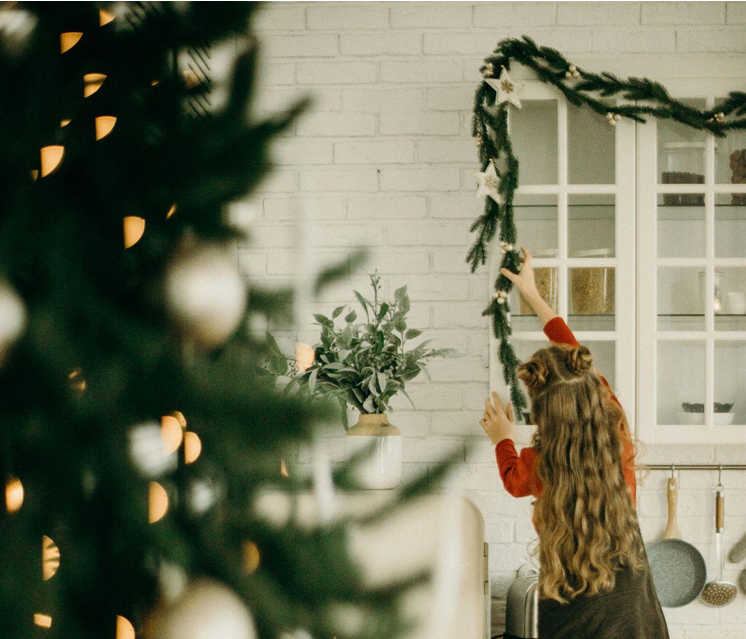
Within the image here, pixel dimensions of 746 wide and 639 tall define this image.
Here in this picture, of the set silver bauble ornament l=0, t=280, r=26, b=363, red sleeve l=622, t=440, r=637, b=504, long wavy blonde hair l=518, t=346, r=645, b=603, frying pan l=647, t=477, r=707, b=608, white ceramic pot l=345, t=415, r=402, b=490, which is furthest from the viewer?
frying pan l=647, t=477, r=707, b=608

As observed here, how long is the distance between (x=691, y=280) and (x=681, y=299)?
6 centimetres

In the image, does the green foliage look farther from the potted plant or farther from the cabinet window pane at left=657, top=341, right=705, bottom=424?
the cabinet window pane at left=657, top=341, right=705, bottom=424

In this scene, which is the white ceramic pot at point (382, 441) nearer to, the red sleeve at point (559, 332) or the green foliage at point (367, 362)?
the green foliage at point (367, 362)

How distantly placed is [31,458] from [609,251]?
170cm

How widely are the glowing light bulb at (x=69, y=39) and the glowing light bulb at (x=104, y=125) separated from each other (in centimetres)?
3

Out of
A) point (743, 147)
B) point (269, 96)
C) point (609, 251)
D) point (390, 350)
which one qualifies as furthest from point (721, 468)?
point (269, 96)

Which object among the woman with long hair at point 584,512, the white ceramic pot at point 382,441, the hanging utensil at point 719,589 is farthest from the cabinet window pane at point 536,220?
the hanging utensil at point 719,589

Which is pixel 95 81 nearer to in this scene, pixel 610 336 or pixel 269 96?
pixel 610 336

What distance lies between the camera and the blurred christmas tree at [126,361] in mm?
219

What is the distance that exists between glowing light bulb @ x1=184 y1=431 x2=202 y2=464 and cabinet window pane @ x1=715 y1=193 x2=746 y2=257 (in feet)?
6.08

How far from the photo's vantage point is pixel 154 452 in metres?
0.24

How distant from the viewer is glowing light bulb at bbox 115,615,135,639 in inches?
8.9

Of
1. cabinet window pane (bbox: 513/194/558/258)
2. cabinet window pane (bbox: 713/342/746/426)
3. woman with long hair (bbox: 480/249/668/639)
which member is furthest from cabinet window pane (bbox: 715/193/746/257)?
woman with long hair (bbox: 480/249/668/639)

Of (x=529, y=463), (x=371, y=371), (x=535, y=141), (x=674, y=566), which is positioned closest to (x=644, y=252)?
(x=535, y=141)
